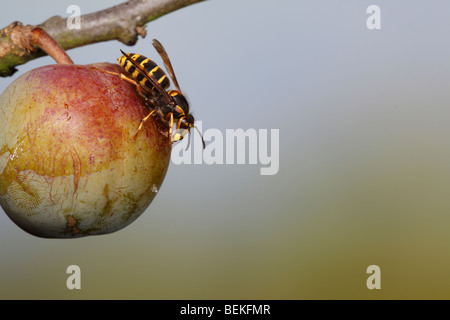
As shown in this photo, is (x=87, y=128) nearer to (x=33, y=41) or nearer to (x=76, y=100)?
(x=76, y=100)

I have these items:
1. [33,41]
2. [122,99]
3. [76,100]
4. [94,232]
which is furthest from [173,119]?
[33,41]

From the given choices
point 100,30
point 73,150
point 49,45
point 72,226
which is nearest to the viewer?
point 73,150

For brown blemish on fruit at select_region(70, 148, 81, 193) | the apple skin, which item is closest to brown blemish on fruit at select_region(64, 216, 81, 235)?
the apple skin

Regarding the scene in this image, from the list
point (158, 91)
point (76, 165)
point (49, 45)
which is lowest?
point (76, 165)

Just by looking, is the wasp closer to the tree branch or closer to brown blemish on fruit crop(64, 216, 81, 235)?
the tree branch

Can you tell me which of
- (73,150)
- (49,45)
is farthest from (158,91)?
(49,45)

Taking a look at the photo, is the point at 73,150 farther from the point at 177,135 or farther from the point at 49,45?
the point at 49,45
